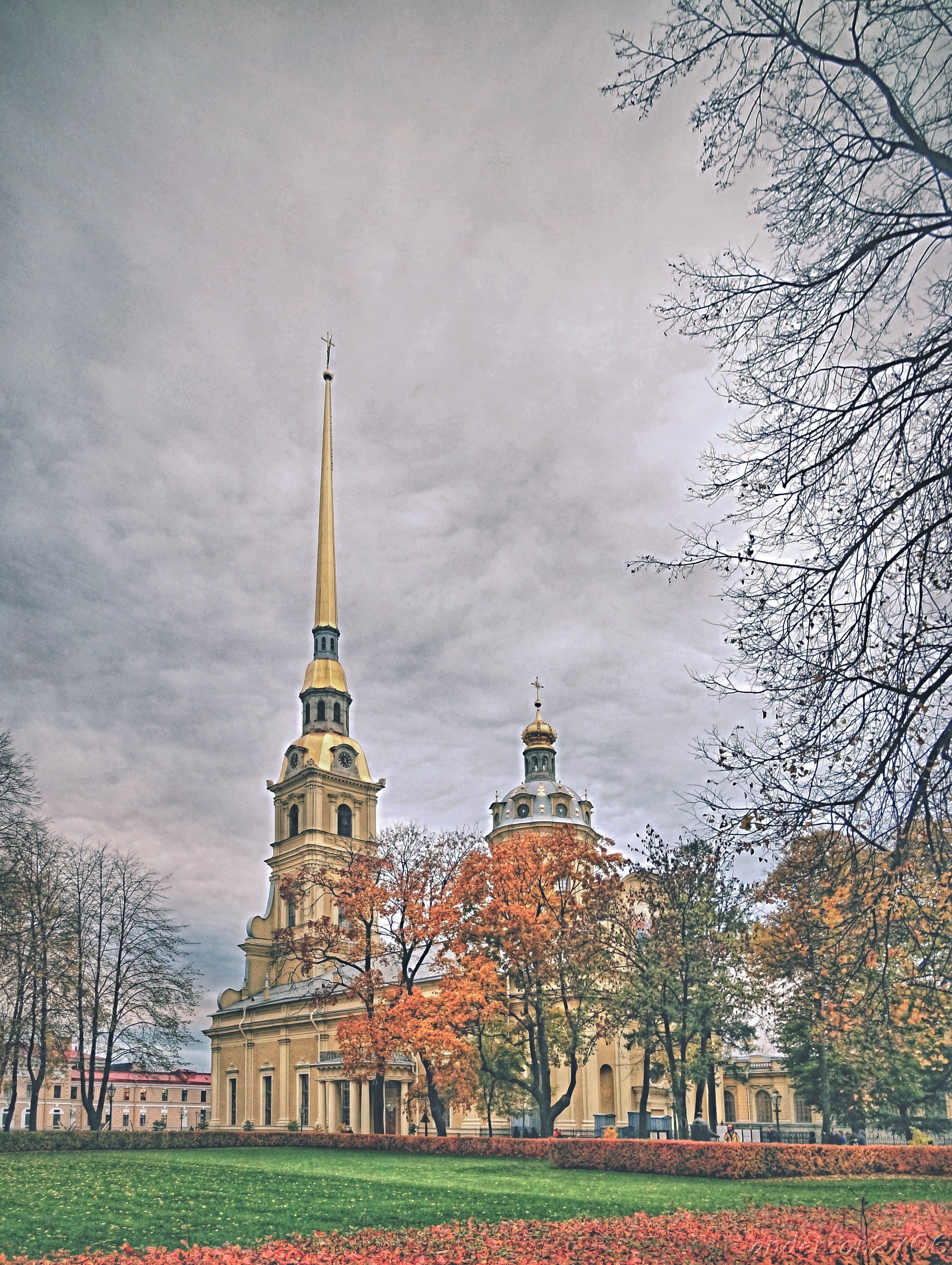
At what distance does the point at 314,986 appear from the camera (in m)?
61.2

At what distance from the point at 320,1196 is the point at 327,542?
59.0 meters

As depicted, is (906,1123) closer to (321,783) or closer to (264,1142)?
(264,1142)

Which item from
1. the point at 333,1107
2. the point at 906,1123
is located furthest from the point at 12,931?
the point at 906,1123

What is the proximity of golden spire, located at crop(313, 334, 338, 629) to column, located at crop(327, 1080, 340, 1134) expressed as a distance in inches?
1339

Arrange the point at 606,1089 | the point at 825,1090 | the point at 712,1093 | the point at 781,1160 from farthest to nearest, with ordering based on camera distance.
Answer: the point at 606,1089 → the point at 712,1093 → the point at 825,1090 → the point at 781,1160

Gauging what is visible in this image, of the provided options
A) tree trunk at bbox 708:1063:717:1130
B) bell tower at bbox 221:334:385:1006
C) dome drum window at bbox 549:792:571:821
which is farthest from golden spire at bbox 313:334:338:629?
tree trunk at bbox 708:1063:717:1130

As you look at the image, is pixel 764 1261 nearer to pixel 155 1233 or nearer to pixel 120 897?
pixel 155 1233

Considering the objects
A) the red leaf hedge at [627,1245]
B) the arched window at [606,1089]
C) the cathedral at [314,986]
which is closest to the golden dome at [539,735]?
the cathedral at [314,986]

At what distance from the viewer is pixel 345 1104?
49.6 metres

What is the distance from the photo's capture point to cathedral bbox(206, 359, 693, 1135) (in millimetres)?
48938

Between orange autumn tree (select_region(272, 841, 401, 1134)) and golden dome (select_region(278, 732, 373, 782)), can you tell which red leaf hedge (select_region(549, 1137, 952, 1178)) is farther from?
golden dome (select_region(278, 732, 373, 782))

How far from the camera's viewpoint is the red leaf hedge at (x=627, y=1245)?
32.3 ft

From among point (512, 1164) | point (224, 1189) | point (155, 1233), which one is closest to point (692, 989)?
point (512, 1164)

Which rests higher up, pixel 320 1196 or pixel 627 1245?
pixel 627 1245
